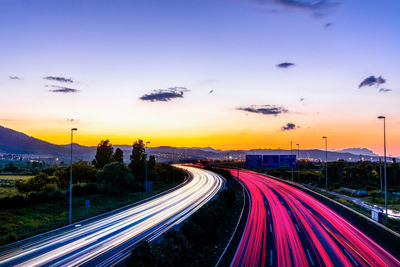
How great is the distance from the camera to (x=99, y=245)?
1049 inches

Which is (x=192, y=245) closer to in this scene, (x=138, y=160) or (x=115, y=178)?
(x=115, y=178)

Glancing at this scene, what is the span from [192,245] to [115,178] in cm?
4408

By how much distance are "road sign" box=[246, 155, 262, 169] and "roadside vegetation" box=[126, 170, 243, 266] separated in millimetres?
39836

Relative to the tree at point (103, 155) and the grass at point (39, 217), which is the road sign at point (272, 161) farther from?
the tree at point (103, 155)

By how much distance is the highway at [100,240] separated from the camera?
2289 centimetres

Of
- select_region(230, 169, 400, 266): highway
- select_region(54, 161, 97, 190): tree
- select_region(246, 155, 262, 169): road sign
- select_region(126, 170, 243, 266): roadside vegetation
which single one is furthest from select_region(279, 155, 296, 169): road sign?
select_region(54, 161, 97, 190): tree

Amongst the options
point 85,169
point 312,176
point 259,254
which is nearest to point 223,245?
point 259,254

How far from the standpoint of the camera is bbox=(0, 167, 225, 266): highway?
22892 mm

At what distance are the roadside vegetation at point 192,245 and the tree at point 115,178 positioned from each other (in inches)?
1278

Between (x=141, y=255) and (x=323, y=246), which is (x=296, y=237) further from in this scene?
(x=141, y=255)

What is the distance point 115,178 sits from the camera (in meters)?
64.3

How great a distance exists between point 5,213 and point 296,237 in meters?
38.5

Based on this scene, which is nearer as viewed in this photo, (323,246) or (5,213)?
(323,246)

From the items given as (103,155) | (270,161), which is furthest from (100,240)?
(103,155)
